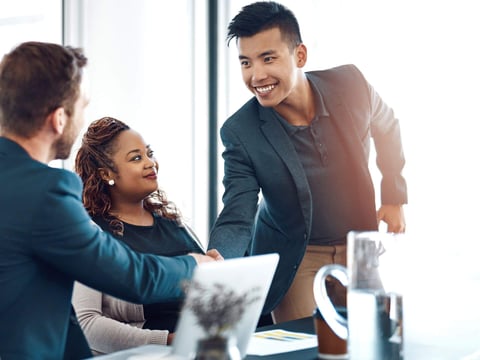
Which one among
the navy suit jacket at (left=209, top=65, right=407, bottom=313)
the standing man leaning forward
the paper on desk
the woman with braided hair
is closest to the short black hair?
the standing man leaning forward

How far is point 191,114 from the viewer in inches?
171

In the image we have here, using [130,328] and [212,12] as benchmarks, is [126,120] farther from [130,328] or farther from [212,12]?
[130,328]

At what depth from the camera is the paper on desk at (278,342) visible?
1.59 m

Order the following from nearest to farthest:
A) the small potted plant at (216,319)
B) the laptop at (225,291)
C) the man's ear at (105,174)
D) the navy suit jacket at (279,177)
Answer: the small potted plant at (216,319), the laptop at (225,291), the man's ear at (105,174), the navy suit jacket at (279,177)

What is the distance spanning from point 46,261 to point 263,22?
1455 millimetres

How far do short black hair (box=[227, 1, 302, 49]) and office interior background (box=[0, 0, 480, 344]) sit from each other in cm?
112

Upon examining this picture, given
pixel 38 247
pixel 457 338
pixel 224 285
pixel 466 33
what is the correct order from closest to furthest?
pixel 224 285 → pixel 38 247 → pixel 457 338 → pixel 466 33

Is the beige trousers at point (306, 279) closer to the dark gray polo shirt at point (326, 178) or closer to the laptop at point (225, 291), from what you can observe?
the dark gray polo shirt at point (326, 178)

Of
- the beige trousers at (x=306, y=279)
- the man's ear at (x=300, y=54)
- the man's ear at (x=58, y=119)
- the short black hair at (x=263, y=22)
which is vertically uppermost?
the short black hair at (x=263, y=22)

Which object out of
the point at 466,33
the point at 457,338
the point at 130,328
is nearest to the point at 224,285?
the point at 457,338

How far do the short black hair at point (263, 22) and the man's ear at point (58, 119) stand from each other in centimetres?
121

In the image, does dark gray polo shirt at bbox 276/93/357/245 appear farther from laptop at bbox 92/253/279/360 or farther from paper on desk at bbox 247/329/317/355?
laptop at bbox 92/253/279/360

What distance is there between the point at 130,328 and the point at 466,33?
2.24 m

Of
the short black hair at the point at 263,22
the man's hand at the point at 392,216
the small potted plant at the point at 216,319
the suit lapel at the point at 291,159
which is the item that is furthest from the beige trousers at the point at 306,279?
the small potted plant at the point at 216,319
